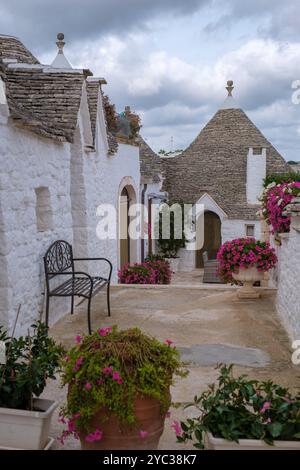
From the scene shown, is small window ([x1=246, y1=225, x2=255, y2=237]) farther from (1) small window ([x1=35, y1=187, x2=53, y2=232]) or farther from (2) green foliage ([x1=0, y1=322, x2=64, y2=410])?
(2) green foliage ([x1=0, y1=322, x2=64, y2=410])

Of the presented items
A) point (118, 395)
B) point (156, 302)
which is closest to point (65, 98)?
point (156, 302)

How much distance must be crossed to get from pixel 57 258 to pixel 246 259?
292 centimetres

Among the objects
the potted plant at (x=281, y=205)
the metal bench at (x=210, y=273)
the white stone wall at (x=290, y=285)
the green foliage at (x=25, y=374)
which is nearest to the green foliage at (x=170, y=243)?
the metal bench at (x=210, y=273)

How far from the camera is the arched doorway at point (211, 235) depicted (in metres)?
25.1

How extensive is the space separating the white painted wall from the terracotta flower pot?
2256 cm

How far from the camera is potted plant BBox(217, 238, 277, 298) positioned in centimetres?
804

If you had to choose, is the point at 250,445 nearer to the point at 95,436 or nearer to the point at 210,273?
the point at 95,436

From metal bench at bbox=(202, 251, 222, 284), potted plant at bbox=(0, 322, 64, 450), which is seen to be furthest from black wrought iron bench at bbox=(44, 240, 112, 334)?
metal bench at bbox=(202, 251, 222, 284)

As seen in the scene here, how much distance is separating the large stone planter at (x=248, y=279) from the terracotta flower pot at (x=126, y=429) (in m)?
5.47

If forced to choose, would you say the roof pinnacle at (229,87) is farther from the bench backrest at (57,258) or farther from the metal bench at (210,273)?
the bench backrest at (57,258)

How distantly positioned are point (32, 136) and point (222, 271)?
12.7 feet

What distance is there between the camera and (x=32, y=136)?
5875 millimetres

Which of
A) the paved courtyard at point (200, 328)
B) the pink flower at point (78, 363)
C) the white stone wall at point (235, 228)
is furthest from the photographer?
the white stone wall at point (235, 228)

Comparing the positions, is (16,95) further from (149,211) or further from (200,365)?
(149,211)
